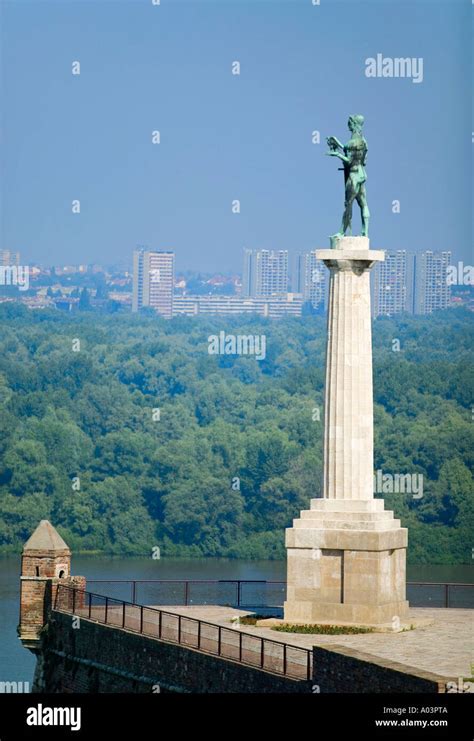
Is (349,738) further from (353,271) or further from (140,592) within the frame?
(140,592)

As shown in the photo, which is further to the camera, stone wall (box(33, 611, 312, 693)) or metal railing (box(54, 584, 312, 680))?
stone wall (box(33, 611, 312, 693))

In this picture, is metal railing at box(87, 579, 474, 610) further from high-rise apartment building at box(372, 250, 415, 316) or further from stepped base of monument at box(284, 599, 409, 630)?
high-rise apartment building at box(372, 250, 415, 316)

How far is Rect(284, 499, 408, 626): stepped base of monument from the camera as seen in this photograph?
4316cm

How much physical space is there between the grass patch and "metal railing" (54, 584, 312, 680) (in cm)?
96

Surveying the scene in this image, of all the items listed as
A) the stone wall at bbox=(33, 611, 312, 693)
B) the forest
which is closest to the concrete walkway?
the stone wall at bbox=(33, 611, 312, 693)

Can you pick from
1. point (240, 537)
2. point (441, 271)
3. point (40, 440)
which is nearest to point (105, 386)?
point (40, 440)

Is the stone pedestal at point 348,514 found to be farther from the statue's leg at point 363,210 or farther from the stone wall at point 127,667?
the stone wall at point 127,667

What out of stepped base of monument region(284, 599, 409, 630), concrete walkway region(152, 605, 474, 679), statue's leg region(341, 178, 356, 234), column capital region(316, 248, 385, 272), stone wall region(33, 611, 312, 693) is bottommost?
stone wall region(33, 611, 312, 693)

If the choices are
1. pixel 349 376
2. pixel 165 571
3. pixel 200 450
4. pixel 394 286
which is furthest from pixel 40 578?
pixel 394 286

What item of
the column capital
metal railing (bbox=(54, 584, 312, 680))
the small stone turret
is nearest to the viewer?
metal railing (bbox=(54, 584, 312, 680))

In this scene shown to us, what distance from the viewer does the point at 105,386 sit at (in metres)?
141

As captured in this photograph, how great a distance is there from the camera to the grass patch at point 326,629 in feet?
139

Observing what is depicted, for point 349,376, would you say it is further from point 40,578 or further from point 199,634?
point 40,578

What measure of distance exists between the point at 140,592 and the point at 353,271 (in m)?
35.6
